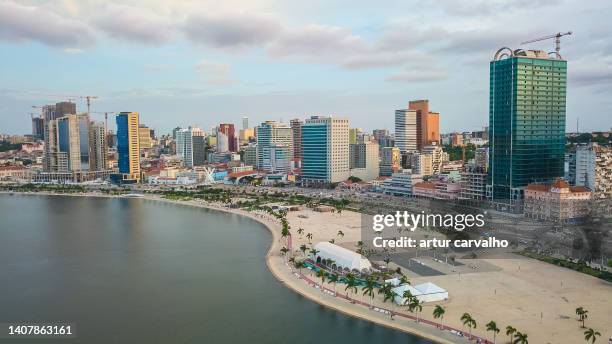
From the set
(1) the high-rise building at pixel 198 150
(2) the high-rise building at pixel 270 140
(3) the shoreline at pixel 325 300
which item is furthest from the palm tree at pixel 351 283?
(1) the high-rise building at pixel 198 150

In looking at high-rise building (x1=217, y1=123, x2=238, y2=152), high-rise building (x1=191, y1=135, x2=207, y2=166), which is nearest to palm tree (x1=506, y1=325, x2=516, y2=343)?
high-rise building (x1=191, y1=135, x2=207, y2=166)

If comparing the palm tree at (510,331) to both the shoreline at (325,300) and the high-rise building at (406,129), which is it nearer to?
the shoreline at (325,300)

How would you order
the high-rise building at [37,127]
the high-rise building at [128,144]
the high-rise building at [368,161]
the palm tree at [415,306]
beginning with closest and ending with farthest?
the palm tree at [415,306], the high-rise building at [368,161], the high-rise building at [128,144], the high-rise building at [37,127]

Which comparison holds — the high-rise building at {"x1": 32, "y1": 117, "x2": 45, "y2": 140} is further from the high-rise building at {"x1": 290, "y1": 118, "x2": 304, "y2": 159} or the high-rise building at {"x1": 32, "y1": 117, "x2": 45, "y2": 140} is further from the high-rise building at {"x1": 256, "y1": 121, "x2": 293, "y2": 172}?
the high-rise building at {"x1": 290, "y1": 118, "x2": 304, "y2": 159}

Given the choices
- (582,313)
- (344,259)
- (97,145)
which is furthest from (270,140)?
(582,313)

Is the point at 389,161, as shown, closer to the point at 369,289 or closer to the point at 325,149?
the point at 325,149

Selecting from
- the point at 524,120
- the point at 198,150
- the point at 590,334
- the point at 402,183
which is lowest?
the point at 590,334
